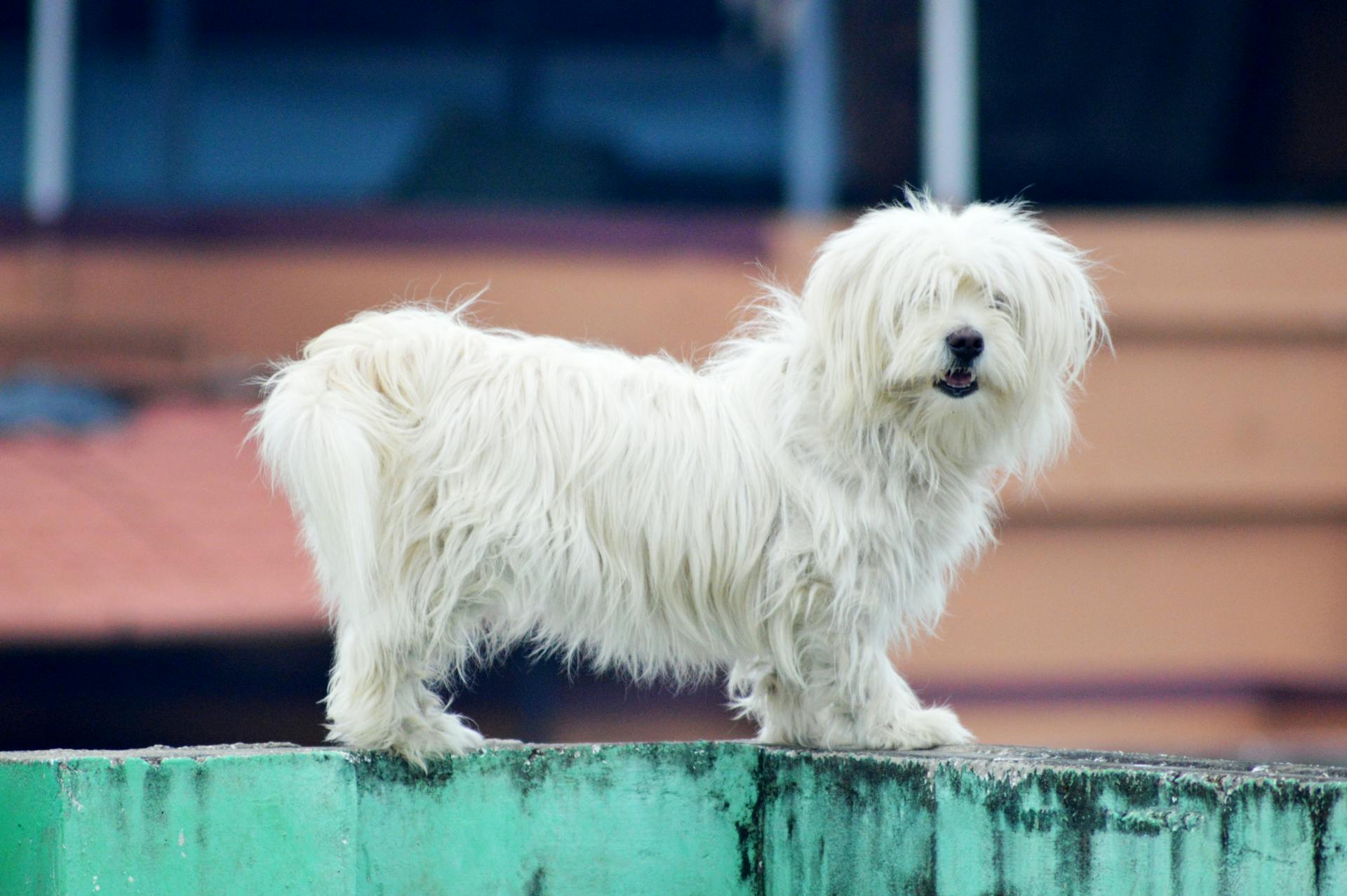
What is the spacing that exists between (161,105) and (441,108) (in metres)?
1.77

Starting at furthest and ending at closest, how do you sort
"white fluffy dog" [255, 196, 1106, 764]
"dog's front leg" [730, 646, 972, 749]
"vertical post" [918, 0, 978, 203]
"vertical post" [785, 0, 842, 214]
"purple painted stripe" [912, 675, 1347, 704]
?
"vertical post" [785, 0, 842, 214]
"vertical post" [918, 0, 978, 203]
"purple painted stripe" [912, 675, 1347, 704]
"dog's front leg" [730, 646, 972, 749]
"white fluffy dog" [255, 196, 1106, 764]

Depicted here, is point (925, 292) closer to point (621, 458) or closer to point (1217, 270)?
point (621, 458)

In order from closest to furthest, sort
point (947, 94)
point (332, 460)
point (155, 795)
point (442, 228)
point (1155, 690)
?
point (155, 795) → point (332, 460) → point (442, 228) → point (1155, 690) → point (947, 94)

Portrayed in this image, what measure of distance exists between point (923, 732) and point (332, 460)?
161cm

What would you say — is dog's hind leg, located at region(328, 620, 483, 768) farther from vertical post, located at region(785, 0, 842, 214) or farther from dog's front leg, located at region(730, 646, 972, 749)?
vertical post, located at region(785, 0, 842, 214)

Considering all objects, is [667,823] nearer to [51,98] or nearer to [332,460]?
[332,460]

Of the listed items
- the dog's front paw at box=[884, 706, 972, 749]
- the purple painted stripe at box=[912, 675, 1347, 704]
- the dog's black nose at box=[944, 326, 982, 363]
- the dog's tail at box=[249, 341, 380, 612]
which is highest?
the purple painted stripe at box=[912, 675, 1347, 704]

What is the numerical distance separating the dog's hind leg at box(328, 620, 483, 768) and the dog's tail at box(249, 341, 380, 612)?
0.38ft

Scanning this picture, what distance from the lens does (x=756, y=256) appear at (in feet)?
32.3

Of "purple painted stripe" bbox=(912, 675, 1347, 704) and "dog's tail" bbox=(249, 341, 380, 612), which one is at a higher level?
"purple painted stripe" bbox=(912, 675, 1347, 704)

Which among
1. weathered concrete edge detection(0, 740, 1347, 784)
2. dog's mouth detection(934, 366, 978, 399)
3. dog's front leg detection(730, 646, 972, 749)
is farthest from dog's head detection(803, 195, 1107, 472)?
weathered concrete edge detection(0, 740, 1347, 784)

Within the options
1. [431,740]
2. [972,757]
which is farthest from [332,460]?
[972,757]

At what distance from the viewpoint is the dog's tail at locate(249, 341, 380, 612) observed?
140 inches

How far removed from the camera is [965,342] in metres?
3.75
